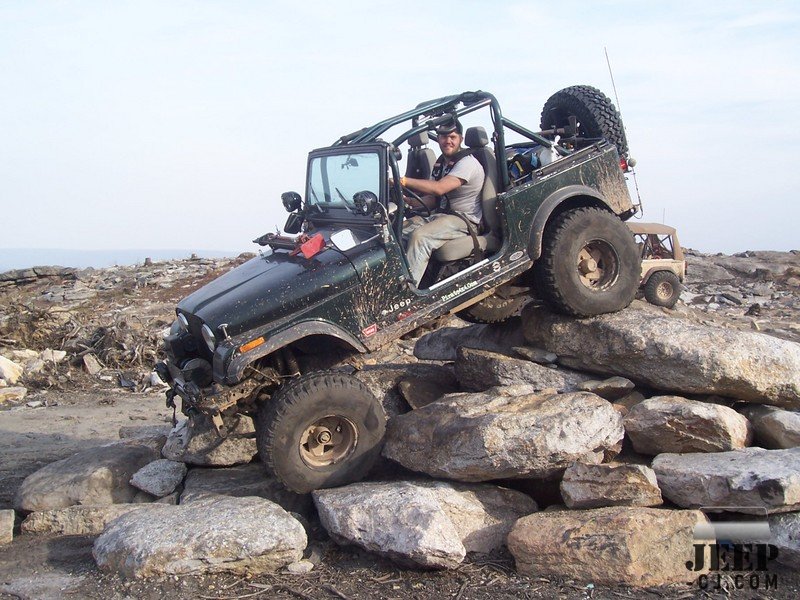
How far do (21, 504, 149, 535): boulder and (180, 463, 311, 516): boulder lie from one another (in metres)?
0.41

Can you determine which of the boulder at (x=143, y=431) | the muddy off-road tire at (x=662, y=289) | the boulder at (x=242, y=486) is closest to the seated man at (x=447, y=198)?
the boulder at (x=242, y=486)

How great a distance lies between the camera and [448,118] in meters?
6.00

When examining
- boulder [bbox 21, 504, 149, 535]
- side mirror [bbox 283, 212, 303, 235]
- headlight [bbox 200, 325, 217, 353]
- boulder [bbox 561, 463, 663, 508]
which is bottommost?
boulder [bbox 561, 463, 663, 508]

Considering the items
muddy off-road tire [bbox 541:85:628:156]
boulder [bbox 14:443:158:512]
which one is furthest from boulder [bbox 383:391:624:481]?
muddy off-road tire [bbox 541:85:628:156]

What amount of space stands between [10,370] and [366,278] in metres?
7.67

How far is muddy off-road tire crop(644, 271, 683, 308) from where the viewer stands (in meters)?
13.3

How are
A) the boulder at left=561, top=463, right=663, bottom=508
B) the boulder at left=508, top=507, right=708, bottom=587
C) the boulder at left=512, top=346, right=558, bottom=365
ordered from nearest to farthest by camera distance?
the boulder at left=508, top=507, right=708, bottom=587 → the boulder at left=561, top=463, right=663, bottom=508 → the boulder at left=512, top=346, right=558, bottom=365

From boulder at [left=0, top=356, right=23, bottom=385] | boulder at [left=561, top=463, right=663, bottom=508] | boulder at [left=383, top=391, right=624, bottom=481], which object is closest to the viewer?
boulder at [left=561, top=463, right=663, bottom=508]

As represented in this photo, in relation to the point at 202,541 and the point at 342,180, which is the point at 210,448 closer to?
the point at 202,541

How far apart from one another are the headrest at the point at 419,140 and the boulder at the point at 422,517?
2.82m

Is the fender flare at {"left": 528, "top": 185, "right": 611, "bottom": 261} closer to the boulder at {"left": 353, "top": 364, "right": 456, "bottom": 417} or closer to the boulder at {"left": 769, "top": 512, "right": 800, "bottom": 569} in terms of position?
the boulder at {"left": 353, "top": 364, "right": 456, "bottom": 417}

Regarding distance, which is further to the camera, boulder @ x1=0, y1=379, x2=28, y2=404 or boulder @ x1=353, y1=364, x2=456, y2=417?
boulder @ x1=0, y1=379, x2=28, y2=404

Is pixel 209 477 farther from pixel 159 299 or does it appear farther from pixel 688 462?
pixel 159 299

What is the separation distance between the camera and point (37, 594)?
441 cm
